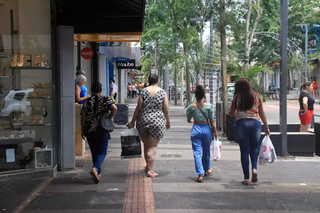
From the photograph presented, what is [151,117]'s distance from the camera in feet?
24.4

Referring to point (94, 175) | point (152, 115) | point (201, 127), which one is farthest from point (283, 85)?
point (94, 175)

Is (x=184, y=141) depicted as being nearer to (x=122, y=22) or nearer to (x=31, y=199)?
(x=122, y=22)

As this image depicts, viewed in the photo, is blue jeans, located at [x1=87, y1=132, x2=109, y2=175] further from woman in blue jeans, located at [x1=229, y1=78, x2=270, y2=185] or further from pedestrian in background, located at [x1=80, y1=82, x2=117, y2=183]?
woman in blue jeans, located at [x1=229, y1=78, x2=270, y2=185]

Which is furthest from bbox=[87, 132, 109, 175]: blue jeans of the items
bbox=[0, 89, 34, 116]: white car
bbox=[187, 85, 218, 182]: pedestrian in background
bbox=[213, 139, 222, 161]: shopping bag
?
bbox=[213, 139, 222, 161]: shopping bag

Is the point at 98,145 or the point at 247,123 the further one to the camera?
the point at 98,145

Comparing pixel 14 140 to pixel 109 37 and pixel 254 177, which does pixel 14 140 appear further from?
pixel 109 37

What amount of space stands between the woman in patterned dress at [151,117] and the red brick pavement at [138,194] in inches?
13.9

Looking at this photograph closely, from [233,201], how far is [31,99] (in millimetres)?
3960

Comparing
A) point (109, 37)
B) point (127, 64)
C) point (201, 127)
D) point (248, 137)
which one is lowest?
point (248, 137)

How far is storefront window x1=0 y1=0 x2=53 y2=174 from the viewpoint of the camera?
7.47 m

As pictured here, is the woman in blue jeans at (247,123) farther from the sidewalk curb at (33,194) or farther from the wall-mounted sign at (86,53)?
the wall-mounted sign at (86,53)

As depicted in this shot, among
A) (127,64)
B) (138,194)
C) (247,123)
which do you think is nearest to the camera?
(138,194)

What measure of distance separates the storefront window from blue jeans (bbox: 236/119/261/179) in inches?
130

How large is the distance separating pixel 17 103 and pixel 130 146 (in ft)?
6.91
